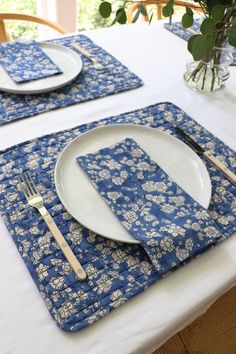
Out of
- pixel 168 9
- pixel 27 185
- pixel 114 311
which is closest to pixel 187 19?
pixel 168 9

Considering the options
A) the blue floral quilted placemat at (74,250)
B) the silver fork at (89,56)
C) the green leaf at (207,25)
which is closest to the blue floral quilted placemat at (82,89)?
the silver fork at (89,56)

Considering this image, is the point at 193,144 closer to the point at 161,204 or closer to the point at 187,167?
the point at 187,167

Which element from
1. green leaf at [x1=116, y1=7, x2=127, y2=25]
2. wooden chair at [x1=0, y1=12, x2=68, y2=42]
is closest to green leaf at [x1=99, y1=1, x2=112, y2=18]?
green leaf at [x1=116, y1=7, x2=127, y2=25]

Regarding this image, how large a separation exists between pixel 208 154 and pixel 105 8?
433mm

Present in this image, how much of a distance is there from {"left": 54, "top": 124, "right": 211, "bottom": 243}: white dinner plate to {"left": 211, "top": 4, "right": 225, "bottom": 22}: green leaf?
0.30 meters

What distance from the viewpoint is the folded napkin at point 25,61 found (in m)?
0.93

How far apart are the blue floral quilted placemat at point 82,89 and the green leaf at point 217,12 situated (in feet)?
0.90

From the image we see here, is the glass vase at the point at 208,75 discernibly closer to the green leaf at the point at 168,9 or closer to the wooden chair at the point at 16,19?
the green leaf at the point at 168,9

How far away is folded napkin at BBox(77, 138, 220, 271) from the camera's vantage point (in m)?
0.55

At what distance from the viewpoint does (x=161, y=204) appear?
615mm

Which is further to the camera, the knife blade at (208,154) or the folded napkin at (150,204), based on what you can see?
the knife blade at (208,154)

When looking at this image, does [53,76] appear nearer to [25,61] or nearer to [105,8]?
[25,61]

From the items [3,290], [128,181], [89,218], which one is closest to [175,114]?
[128,181]

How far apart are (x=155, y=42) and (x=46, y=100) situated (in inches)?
20.8
